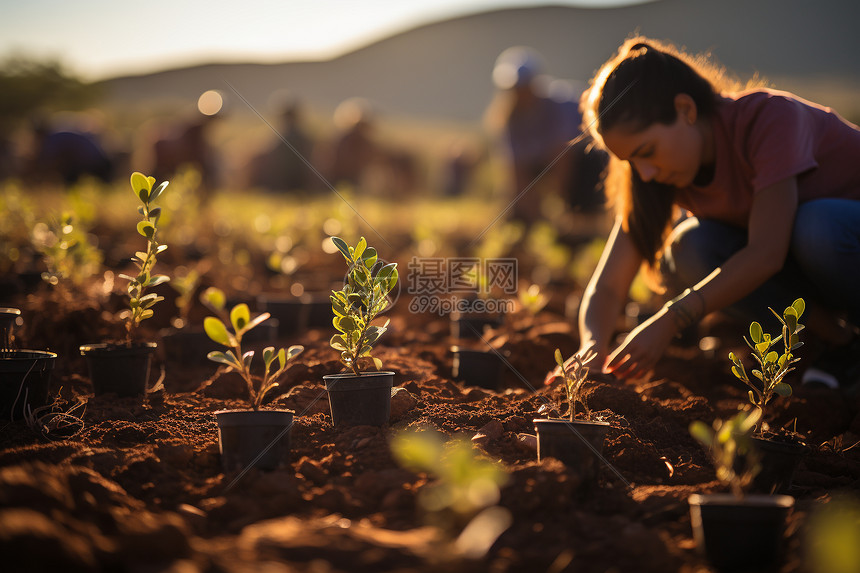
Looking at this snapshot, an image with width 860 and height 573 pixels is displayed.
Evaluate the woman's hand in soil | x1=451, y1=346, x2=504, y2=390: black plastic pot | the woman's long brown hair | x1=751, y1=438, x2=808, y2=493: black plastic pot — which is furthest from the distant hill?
x1=751, y1=438, x2=808, y2=493: black plastic pot

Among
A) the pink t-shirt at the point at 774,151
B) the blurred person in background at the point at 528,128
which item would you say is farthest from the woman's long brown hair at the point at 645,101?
the blurred person in background at the point at 528,128

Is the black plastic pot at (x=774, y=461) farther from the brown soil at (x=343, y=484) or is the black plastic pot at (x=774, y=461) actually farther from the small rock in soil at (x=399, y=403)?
the small rock in soil at (x=399, y=403)

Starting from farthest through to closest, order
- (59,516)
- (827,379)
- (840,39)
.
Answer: (840,39), (827,379), (59,516)

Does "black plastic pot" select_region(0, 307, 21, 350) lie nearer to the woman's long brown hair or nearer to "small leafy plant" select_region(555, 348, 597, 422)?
"small leafy plant" select_region(555, 348, 597, 422)

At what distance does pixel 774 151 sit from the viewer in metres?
2.33

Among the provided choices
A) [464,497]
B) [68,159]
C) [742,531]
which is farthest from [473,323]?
[68,159]

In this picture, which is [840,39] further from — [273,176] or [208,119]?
[208,119]

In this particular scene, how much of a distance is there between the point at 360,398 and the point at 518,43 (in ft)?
241

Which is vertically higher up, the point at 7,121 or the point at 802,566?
the point at 7,121

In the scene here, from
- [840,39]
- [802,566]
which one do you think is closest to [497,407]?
[802,566]

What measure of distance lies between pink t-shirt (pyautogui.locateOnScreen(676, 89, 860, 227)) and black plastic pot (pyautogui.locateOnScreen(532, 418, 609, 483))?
4.12 feet

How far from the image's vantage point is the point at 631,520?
1.44 meters

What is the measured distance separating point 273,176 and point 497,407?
44.8ft

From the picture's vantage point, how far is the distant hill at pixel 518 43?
Result: 51.5 metres
